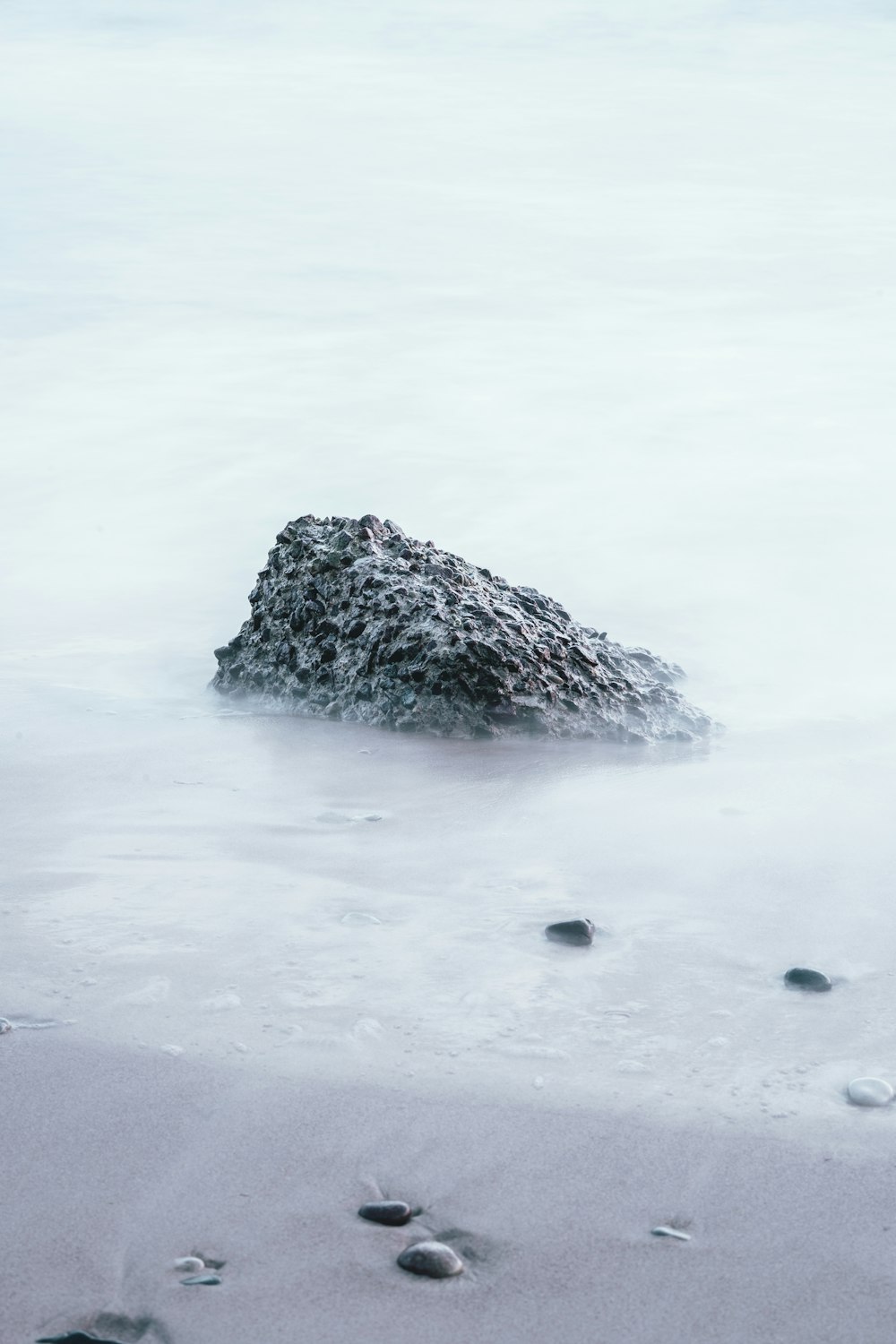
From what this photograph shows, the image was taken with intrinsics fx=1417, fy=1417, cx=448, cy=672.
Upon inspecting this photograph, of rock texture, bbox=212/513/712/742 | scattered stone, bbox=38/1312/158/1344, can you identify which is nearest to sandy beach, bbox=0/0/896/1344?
scattered stone, bbox=38/1312/158/1344

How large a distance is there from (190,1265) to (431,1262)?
1.00 feet

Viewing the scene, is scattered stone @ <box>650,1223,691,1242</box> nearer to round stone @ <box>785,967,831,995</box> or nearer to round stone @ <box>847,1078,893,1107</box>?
round stone @ <box>847,1078,893,1107</box>

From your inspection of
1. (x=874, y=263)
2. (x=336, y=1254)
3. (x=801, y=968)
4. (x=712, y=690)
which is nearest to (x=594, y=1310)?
(x=336, y=1254)

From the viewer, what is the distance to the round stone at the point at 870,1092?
2184 millimetres

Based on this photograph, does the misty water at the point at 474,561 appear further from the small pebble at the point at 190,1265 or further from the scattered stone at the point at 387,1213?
the small pebble at the point at 190,1265

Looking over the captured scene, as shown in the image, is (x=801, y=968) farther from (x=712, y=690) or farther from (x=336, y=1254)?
(x=712, y=690)

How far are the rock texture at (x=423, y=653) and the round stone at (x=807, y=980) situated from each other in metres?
1.62

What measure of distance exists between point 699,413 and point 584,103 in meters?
22.6

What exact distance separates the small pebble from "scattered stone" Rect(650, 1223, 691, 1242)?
59 centimetres

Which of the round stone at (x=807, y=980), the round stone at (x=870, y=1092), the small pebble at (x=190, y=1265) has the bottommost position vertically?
the small pebble at (x=190, y=1265)

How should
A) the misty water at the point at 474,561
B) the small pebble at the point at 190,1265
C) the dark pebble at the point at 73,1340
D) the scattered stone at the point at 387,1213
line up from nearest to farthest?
the dark pebble at the point at 73,1340 → the small pebble at the point at 190,1265 → the scattered stone at the point at 387,1213 → the misty water at the point at 474,561

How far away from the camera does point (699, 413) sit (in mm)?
10578

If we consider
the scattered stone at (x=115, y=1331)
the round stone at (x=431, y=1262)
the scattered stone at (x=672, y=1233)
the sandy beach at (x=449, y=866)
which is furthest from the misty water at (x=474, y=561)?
the scattered stone at (x=115, y=1331)

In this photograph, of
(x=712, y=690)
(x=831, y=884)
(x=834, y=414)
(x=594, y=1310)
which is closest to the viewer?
(x=594, y=1310)
